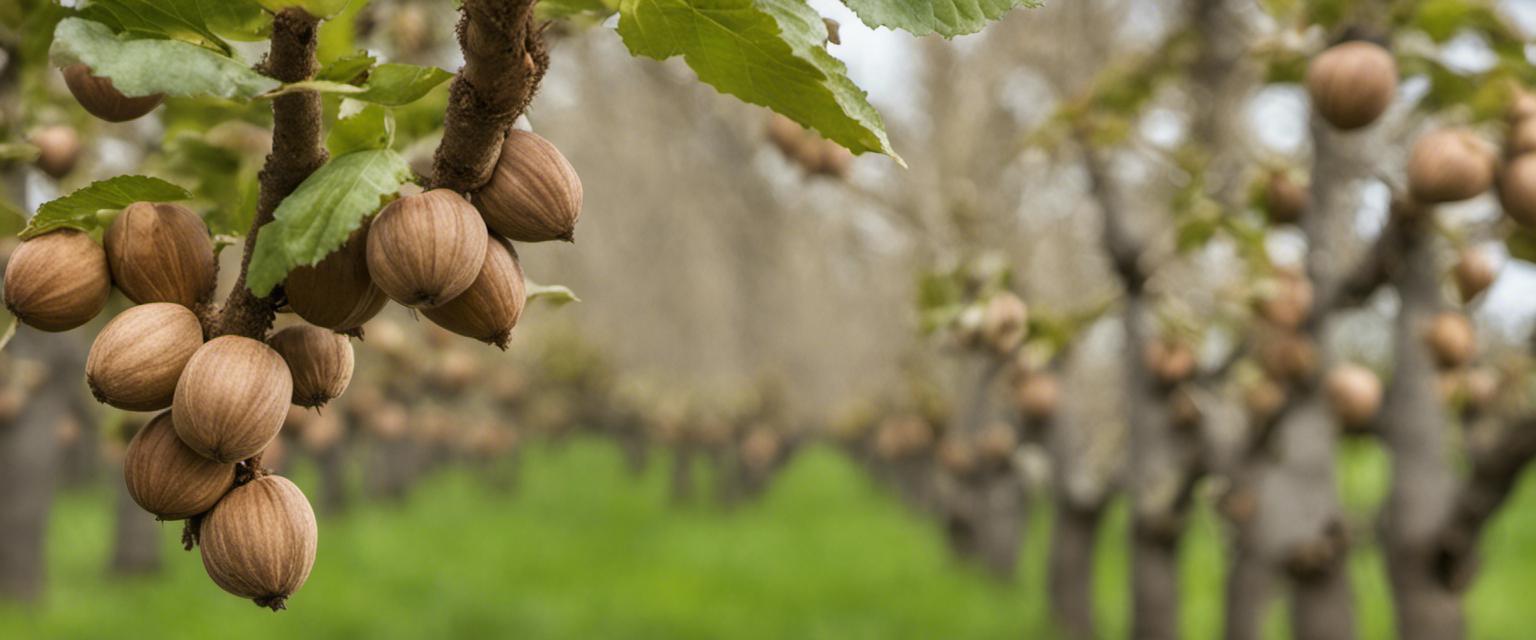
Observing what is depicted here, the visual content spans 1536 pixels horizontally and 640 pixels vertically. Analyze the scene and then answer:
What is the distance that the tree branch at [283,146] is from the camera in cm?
91

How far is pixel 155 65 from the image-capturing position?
2.81 ft

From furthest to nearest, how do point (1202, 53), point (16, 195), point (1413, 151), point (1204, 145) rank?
point (1204, 145) → point (1202, 53) → point (16, 195) → point (1413, 151)

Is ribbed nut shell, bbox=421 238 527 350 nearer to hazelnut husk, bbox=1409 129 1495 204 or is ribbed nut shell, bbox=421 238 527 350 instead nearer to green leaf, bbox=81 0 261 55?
green leaf, bbox=81 0 261 55

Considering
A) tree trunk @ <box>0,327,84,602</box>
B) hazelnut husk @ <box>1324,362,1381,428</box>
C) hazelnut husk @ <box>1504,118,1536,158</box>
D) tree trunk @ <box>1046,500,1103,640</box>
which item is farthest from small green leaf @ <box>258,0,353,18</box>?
tree trunk @ <box>0,327,84,602</box>

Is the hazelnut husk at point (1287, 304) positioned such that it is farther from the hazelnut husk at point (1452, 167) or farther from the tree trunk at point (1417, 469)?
the hazelnut husk at point (1452, 167)

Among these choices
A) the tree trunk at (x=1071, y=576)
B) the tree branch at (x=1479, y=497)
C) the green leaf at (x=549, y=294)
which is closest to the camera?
the green leaf at (x=549, y=294)

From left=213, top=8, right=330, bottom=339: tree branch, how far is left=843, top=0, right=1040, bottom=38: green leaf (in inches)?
16.9

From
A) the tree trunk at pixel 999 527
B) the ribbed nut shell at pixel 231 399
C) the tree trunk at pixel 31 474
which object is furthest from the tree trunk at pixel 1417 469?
the tree trunk at pixel 31 474

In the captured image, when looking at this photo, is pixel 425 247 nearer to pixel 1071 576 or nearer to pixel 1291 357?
pixel 1291 357

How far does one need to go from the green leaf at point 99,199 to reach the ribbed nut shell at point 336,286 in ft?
0.49

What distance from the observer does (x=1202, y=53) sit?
4410 millimetres

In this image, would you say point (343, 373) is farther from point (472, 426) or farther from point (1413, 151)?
point (472, 426)

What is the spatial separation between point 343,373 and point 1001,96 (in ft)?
30.1

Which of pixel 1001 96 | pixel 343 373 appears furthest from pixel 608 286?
pixel 343 373
